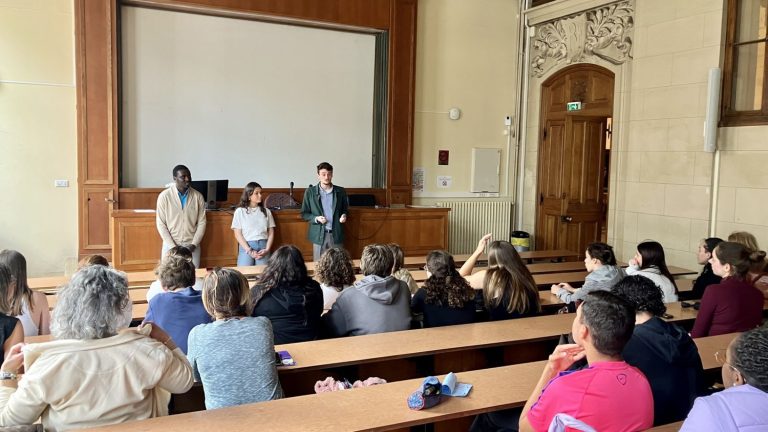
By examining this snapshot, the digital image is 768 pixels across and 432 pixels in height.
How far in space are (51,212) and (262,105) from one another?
2.75 meters

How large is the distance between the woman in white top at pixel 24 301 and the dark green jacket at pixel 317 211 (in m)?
3.62

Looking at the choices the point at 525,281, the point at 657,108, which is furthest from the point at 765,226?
the point at 525,281

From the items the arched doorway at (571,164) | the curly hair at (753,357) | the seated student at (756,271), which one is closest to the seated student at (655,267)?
the seated student at (756,271)

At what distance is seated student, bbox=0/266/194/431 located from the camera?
6.29 ft

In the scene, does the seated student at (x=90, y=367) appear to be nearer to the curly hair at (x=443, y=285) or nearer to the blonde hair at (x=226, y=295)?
the blonde hair at (x=226, y=295)

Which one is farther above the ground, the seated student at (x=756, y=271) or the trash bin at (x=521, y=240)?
the seated student at (x=756, y=271)

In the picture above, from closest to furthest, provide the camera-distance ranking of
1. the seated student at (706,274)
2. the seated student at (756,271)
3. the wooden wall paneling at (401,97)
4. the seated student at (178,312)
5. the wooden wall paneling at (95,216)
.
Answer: the seated student at (178,312) < the seated student at (756,271) < the seated student at (706,274) < the wooden wall paneling at (95,216) < the wooden wall paneling at (401,97)

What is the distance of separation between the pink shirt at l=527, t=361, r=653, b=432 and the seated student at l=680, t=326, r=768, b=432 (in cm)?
23

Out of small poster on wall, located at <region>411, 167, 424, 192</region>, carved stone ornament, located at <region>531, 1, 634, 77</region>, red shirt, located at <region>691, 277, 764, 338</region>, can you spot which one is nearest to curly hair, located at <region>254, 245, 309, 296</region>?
red shirt, located at <region>691, 277, 764, 338</region>

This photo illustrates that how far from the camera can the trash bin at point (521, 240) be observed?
8.88m

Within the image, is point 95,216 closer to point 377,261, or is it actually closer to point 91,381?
point 377,261

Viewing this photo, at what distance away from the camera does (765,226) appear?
601 cm

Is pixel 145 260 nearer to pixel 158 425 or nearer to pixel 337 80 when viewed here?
pixel 337 80

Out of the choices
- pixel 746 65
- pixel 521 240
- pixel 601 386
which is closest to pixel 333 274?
pixel 601 386
